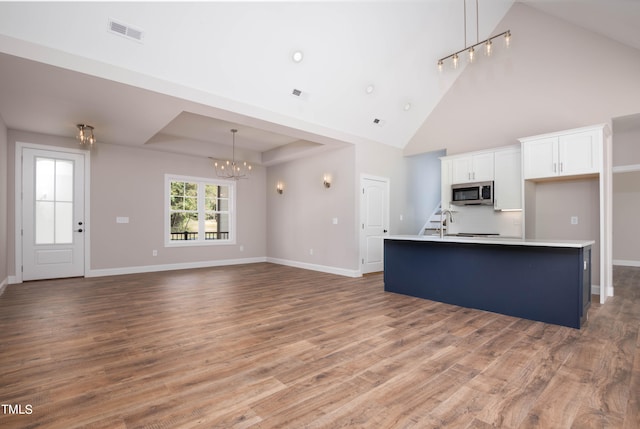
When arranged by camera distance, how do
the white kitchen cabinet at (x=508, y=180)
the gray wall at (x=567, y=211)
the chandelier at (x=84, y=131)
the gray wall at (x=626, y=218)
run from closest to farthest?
the gray wall at (x=567, y=211), the chandelier at (x=84, y=131), the white kitchen cabinet at (x=508, y=180), the gray wall at (x=626, y=218)

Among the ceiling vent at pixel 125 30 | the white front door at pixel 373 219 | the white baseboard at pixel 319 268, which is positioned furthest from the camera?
the white front door at pixel 373 219

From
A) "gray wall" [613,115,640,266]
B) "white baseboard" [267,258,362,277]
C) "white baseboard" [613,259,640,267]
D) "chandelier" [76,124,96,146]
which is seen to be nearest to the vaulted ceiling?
"chandelier" [76,124,96,146]

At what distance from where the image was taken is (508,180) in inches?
214

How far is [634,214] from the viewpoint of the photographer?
24.0ft

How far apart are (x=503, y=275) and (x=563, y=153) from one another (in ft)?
7.56

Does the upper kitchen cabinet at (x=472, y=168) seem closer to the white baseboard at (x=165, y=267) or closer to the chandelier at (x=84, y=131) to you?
the white baseboard at (x=165, y=267)

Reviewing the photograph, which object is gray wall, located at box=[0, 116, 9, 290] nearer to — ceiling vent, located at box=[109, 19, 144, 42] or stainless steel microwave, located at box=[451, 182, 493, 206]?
ceiling vent, located at box=[109, 19, 144, 42]

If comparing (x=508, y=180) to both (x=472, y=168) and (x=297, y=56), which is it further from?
(x=297, y=56)

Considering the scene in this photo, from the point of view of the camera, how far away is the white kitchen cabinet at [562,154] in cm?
431

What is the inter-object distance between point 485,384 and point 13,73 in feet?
17.3

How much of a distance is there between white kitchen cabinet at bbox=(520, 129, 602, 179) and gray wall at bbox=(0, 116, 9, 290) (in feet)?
27.2

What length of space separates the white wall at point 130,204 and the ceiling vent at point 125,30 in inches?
159

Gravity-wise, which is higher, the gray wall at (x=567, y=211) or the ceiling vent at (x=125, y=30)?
the ceiling vent at (x=125, y=30)

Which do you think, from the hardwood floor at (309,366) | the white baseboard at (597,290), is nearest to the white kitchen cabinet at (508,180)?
the white baseboard at (597,290)
